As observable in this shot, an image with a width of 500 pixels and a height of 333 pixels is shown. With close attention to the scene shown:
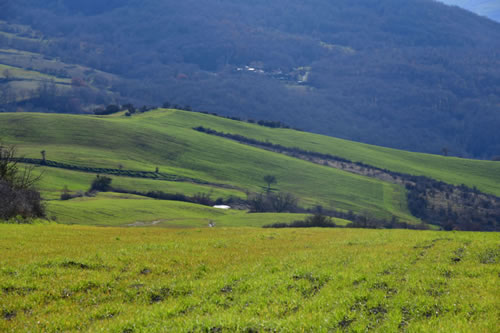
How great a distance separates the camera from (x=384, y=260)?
2270 cm

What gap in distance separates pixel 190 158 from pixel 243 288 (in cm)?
16200

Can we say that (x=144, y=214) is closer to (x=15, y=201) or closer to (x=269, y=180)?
(x=15, y=201)

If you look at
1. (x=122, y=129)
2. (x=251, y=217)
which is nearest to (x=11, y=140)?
(x=122, y=129)

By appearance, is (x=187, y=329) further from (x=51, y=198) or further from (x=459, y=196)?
(x=459, y=196)

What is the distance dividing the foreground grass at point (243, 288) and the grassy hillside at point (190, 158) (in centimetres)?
12756

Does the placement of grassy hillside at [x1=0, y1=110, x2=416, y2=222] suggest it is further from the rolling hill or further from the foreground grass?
the foreground grass

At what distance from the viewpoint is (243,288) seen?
18.0 meters

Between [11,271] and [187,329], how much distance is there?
30.0ft

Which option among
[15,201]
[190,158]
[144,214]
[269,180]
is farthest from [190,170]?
[15,201]

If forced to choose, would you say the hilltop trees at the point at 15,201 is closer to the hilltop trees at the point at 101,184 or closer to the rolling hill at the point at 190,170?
the rolling hill at the point at 190,170

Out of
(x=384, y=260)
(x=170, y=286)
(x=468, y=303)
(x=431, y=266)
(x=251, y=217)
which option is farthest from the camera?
(x=251, y=217)

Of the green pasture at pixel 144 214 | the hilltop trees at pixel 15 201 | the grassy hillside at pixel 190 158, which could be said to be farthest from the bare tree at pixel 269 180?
the hilltop trees at pixel 15 201

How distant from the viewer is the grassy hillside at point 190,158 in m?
158

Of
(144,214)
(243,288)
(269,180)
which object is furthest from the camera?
(269,180)
